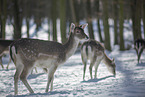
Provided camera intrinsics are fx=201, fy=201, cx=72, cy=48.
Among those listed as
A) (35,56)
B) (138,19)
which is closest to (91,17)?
(138,19)

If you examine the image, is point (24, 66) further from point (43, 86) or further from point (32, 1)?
point (32, 1)

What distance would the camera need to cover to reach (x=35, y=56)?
19.6ft

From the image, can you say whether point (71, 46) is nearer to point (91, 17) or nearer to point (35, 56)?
point (35, 56)

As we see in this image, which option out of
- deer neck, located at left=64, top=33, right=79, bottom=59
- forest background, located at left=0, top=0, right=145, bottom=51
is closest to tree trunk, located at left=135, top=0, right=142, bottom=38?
forest background, located at left=0, top=0, right=145, bottom=51

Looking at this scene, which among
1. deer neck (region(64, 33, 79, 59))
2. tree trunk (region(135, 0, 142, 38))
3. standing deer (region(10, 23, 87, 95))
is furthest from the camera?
tree trunk (region(135, 0, 142, 38))

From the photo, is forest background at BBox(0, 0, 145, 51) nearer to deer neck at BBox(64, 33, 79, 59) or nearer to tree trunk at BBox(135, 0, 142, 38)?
tree trunk at BBox(135, 0, 142, 38)

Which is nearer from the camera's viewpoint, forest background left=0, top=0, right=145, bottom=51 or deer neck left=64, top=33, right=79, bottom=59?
deer neck left=64, top=33, right=79, bottom=59

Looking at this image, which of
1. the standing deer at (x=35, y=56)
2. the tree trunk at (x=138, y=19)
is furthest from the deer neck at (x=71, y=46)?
the tree trunk at (x=138, y=19)

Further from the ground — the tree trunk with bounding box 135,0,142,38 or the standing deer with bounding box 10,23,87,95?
the tree trunk with bounding box 135,0,142,38

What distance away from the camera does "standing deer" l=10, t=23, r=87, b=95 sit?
5898 mm

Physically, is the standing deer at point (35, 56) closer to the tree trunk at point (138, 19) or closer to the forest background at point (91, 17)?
the forest background at point (91, 17)

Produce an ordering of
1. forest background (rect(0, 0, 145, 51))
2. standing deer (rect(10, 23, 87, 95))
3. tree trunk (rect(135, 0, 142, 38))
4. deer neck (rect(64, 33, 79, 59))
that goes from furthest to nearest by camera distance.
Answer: tree trunk (rect(135, 0, 142, 38)), forest background (rect(0, 0, 145, 51)), deer neck (rect(64, 33, 79, 59)), standing deer (rect(10, 23, 87, 95))

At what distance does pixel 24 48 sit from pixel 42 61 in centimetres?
66

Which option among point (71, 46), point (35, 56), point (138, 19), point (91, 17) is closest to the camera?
point (35, 56)
